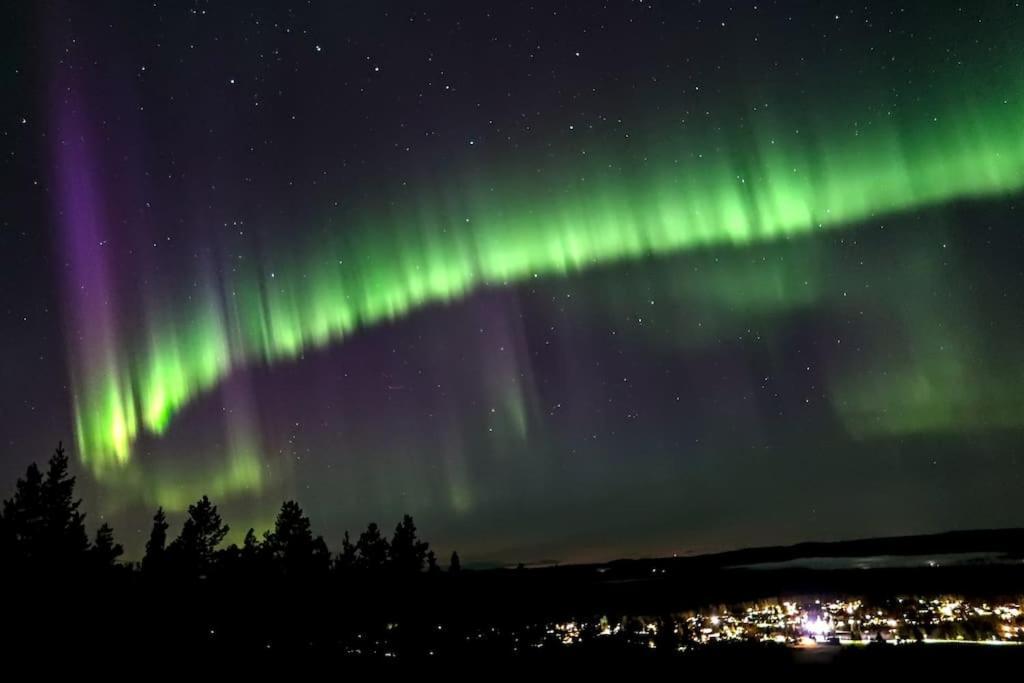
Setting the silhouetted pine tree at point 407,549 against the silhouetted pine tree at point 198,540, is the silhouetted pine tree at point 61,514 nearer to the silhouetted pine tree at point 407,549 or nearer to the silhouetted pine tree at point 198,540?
the silhouetted pine tree at point 198,540

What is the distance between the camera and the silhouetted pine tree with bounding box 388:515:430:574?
251ft

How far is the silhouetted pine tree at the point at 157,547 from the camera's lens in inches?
1892

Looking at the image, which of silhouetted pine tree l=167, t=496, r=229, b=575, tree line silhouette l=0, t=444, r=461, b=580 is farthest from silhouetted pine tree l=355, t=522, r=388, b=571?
silhouetted pine tree l=167, t=496, r=229, b=575

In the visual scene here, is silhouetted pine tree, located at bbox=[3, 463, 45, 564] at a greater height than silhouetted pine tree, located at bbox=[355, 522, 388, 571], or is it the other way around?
silhouetted pine tree, located at bbox=[3, 463, 45, 564]

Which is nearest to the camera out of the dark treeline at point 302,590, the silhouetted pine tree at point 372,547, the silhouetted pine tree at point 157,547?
the dark treeline at point 302,590

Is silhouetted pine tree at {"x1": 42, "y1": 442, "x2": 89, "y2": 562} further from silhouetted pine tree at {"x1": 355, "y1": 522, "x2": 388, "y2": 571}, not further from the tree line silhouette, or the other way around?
silhouetted pine tree at {"x1": 355, "y1": 522, "x2": 388, "y2": 571}

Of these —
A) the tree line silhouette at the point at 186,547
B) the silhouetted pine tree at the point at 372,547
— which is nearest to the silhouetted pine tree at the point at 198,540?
the tree line silhouette at the point at 186,547

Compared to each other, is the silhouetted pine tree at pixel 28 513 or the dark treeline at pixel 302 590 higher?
the silhouetted pine tree at pixel 28 513

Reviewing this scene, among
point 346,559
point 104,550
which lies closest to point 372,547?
point 346,559

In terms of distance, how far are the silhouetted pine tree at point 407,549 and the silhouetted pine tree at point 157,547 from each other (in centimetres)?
2575

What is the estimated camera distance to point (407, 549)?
261 feet

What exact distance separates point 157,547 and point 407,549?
1251 inches

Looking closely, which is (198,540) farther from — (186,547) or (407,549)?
(407,549)

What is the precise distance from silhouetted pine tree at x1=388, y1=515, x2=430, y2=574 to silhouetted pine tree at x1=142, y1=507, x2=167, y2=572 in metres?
25.7
